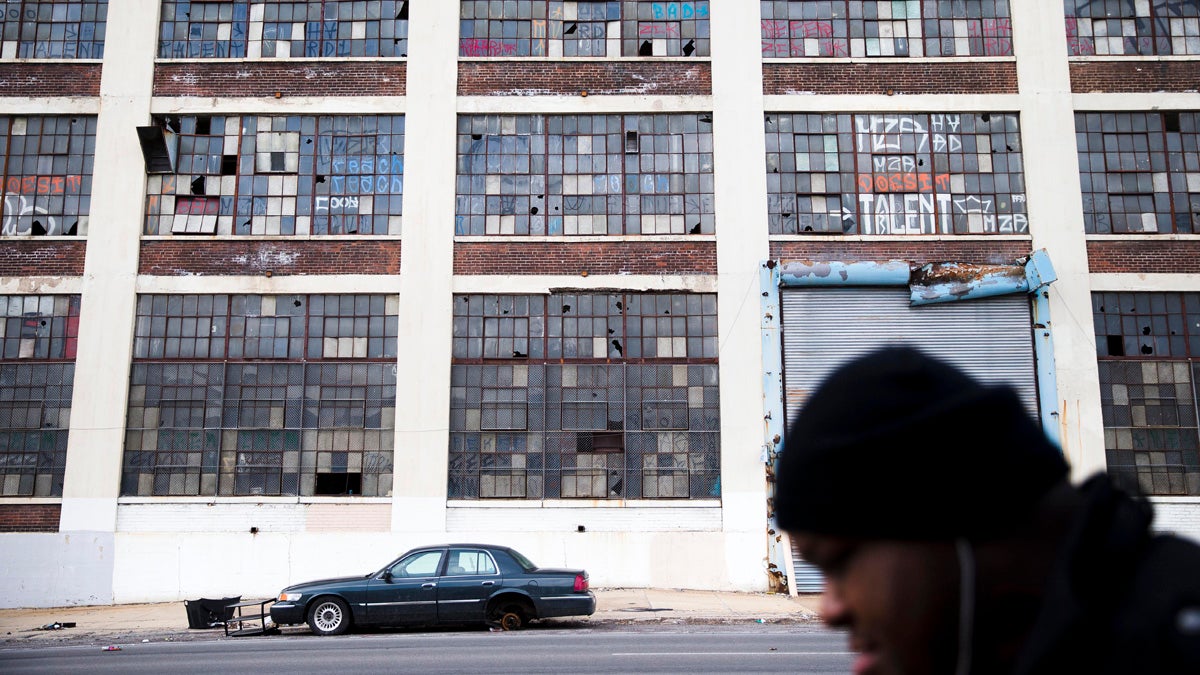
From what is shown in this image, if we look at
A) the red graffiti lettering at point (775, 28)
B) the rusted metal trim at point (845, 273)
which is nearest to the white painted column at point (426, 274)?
the red graffiti lettering at point (775, 28)

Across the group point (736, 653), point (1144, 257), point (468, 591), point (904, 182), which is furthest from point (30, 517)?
point (1144, 257)

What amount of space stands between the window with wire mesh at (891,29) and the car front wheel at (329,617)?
15015 mm

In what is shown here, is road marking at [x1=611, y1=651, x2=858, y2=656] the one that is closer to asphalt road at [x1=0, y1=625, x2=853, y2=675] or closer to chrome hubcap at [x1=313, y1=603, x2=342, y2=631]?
asphalt road at [x1=0, y1=625, x2=853, y2=675]

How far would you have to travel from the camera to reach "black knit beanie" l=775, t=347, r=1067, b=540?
1.16 meters

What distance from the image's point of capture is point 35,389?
21.7 meters

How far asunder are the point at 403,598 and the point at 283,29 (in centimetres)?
1400

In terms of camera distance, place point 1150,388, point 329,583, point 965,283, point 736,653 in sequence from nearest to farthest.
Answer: point 736,653 → point 329,583 → point 965,283 → point 1150,388

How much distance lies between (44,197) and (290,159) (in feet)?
18.1

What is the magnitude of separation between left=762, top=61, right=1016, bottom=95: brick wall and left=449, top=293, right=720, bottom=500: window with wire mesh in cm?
529

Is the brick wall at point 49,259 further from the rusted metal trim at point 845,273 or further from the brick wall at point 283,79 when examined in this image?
the rusted metal trim at point 845,273

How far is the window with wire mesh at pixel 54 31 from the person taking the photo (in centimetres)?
2270

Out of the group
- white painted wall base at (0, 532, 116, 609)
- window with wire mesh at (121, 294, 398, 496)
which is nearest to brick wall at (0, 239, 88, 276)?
window with wire mesh at (121, 294, 398, 496)

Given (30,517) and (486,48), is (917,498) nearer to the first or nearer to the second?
(486,48)

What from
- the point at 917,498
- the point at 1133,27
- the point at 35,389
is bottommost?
the point at 917,498
